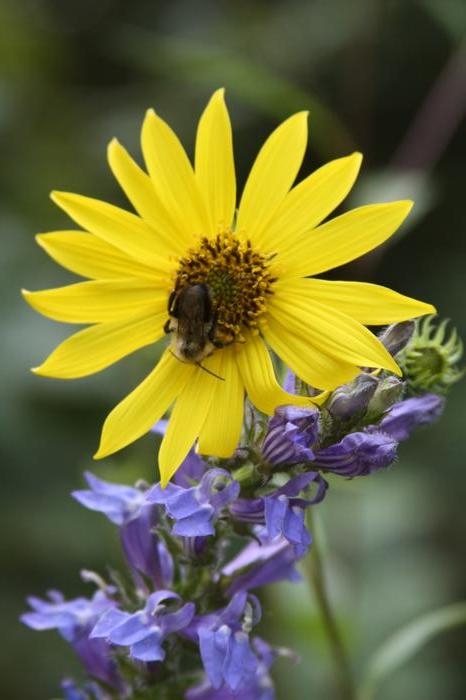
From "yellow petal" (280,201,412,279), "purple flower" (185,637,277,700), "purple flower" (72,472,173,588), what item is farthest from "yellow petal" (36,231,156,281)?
"purple flower" (185,637,277,700)

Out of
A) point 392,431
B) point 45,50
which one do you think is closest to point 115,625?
point 392,431

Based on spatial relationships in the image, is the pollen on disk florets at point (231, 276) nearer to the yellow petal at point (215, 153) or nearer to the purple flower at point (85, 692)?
the yellow petal at point (215, 153)

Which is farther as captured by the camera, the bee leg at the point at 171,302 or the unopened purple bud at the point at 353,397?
the bee leg at the point at 171,302

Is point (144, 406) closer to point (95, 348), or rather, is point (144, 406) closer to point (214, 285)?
point (95, 348)

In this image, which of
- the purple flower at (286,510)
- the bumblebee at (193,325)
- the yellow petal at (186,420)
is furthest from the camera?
the bumblebee at (193,325)

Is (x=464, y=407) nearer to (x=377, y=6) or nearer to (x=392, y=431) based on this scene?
(x=377, y=6)

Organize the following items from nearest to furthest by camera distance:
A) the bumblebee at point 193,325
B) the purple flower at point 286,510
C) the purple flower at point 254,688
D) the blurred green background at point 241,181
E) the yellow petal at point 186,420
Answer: the purple flower at point 286,510 → the yellow petal at point 186,420 → the bumblebee at point 193,325 → the purple flower at point 254,688 → the blurred green background at point 241,181

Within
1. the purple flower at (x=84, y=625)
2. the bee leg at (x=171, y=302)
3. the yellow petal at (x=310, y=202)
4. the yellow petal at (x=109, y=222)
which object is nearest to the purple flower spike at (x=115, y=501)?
the purple flower at (x=84, y=625)
